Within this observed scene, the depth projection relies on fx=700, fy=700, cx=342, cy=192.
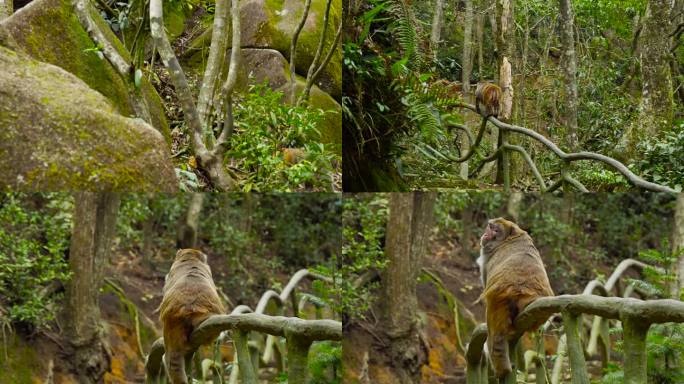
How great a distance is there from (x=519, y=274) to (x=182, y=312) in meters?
1.48

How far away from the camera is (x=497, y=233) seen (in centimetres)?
357

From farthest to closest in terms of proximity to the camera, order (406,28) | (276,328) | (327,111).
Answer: (327,111) → (406,28) → (276,328)

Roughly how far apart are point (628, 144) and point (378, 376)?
2059 millimetres

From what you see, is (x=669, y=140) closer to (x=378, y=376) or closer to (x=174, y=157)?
(x=378, y=376)

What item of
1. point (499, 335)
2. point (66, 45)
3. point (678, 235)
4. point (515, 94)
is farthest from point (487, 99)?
point (678, 235)

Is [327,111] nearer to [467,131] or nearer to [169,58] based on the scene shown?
[467,131]

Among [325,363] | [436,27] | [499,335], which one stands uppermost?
[436,27]

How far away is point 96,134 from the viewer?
132 inches

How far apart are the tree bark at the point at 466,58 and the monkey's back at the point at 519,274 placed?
679 millimetres

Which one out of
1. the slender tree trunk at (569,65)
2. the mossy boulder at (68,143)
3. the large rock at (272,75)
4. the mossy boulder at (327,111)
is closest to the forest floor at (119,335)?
the mossy boulder at (68,143)

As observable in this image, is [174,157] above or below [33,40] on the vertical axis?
below

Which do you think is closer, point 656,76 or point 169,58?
point 169,58

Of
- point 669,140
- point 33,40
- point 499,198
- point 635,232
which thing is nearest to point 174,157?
point 33,40

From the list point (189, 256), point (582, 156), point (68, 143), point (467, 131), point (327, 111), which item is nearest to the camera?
point (68, 143)
